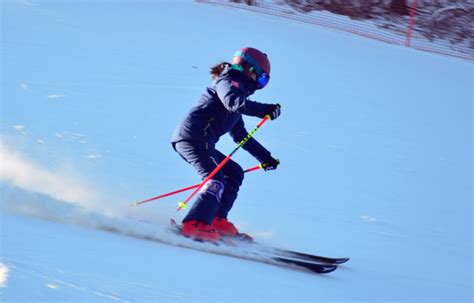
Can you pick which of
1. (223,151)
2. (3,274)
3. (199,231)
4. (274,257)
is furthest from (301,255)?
(223,151)

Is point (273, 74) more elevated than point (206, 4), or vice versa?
point (206, 4)

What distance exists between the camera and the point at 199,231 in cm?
523

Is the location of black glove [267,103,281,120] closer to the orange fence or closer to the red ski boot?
the red ski boot

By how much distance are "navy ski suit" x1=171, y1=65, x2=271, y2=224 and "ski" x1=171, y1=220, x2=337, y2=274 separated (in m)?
0.27

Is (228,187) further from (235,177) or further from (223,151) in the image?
(223,151)

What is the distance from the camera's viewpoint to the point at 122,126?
7.71 m

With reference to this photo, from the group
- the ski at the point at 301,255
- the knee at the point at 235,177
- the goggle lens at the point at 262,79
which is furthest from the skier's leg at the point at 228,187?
the goggle lens at the point at 262,79

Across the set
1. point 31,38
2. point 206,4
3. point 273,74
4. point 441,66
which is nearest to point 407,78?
point 441,66

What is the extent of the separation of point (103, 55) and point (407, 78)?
15.1ft

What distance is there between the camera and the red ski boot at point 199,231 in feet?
17.0

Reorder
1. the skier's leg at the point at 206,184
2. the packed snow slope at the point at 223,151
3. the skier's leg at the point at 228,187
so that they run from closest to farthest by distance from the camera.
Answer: the packed snow slope at the point at 223,151 → the skier's leg at the point at 206,184 → the skier's leg at the point at 228,187

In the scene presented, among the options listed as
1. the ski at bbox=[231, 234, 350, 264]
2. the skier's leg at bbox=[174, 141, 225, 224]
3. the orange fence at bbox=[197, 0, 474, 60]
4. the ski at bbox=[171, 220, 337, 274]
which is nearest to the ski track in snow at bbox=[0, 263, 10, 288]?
the ski at bbox=[171, 220, 337, 274]

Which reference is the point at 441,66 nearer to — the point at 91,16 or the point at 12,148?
the point at 91,16

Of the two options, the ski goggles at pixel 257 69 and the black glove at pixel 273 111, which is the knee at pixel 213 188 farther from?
the ski goggles at pixel 257 69
